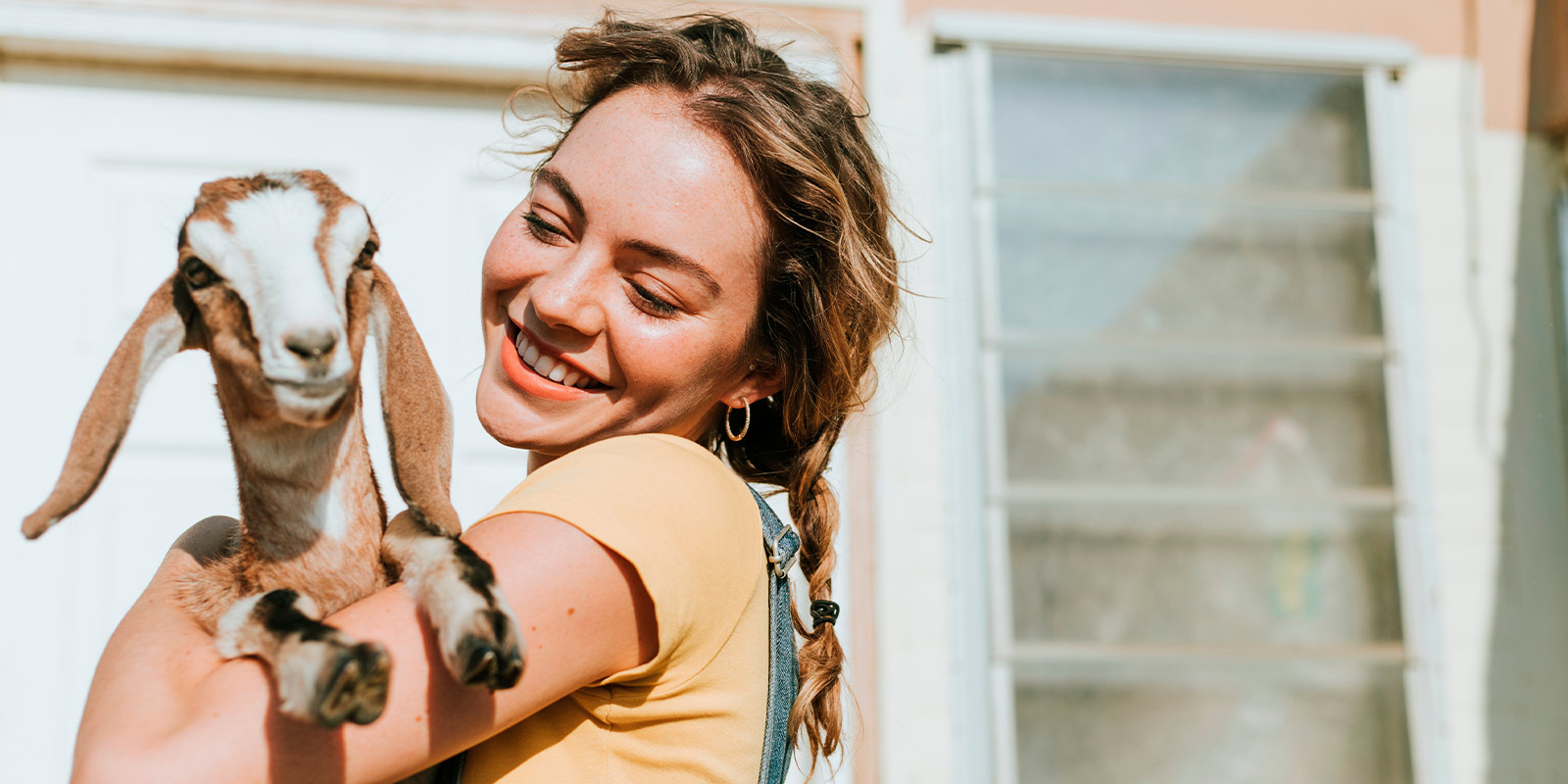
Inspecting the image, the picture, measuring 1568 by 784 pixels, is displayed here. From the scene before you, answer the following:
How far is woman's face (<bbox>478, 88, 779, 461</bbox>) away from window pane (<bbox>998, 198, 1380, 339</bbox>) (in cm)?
213

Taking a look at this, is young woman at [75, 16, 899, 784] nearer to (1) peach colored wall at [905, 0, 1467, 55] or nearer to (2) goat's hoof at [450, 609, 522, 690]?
(2) goat's hoof at [450, 609, 522, 690]

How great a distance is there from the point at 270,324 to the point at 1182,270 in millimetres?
3155

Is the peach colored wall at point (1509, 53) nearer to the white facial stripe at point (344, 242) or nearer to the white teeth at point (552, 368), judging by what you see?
the white teeth at point (552, 368)

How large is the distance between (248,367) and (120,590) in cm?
254

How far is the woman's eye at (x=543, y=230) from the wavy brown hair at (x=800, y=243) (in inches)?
9.1

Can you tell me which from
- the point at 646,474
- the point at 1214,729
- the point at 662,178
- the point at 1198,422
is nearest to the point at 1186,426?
the point at 1198,422

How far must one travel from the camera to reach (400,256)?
3340 millimetres

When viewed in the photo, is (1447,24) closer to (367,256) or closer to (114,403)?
(367,256)

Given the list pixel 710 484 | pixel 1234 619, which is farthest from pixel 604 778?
pixel 1234 619

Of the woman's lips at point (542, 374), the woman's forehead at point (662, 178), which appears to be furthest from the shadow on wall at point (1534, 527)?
the woman's lips at point (542, 374)

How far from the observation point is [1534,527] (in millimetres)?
3600

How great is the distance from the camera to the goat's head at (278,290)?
3.07 ft

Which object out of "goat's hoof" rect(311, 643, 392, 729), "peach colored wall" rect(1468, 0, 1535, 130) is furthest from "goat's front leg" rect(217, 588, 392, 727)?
"peach colored wall" rect(1468, 0, 1535, 130)

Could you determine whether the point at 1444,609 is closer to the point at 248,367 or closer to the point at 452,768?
the point at 452,768
